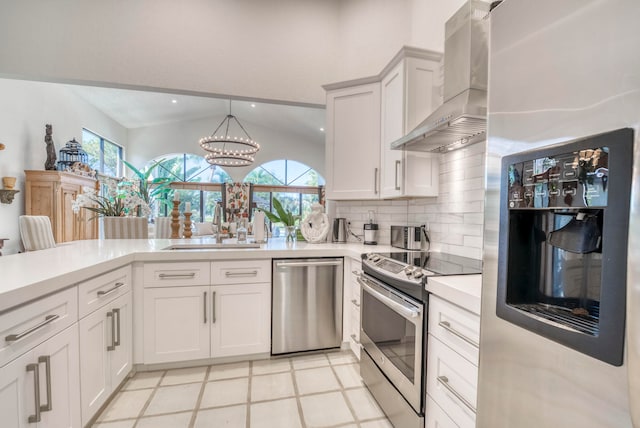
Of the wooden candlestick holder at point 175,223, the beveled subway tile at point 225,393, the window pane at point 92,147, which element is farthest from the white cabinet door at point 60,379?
the window pane at point 92,147

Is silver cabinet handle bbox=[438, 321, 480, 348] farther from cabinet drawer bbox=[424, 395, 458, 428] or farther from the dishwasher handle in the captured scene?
the dishwasher handle

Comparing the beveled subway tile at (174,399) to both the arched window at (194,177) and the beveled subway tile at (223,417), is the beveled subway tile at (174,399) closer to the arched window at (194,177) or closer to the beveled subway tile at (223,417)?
the beveled subway tile at (223,417)

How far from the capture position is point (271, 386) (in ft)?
6.39

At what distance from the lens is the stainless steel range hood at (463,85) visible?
58.3 inches

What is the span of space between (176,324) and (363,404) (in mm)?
1366

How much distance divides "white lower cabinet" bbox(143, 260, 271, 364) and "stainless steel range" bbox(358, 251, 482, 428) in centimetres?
79

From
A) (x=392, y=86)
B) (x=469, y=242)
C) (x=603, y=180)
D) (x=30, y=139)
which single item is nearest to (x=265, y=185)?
(x=30, y=139)

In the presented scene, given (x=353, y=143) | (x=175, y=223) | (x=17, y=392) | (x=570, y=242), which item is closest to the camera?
(x=570, y=242)

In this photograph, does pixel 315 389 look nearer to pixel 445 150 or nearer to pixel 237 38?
pixel 445 150

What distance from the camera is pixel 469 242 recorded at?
6.15 ft

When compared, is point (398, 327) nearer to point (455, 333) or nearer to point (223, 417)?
point (455, 333)

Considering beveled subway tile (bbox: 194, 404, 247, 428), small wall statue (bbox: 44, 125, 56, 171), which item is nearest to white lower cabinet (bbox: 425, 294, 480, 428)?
beveled subway tile (bbox: 194, 404, 247, 428)

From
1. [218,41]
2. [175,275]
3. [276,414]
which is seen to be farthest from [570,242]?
[218,41]

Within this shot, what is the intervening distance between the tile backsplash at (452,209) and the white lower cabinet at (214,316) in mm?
1215
